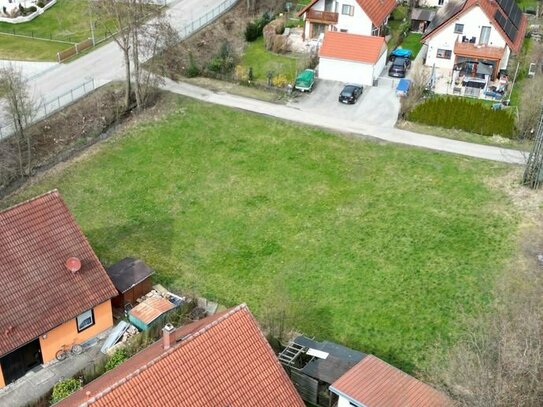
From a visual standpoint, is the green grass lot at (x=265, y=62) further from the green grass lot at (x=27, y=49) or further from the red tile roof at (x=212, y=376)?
the red tile roof at (x=212, y=376)

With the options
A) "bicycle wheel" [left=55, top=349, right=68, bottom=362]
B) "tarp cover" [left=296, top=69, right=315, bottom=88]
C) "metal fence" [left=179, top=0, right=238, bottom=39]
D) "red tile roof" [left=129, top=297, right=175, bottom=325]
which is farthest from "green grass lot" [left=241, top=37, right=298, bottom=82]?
"bicycle wheel" [left=55, top=349, right=68, bottom=362]

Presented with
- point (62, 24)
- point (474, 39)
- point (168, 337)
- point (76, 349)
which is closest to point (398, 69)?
point (474, 39)

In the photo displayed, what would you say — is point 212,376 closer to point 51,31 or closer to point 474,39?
point 474,39

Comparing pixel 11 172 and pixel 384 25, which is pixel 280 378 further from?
pixel 384 25

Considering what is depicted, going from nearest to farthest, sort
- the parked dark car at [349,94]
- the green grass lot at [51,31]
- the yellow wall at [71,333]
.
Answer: the yellow wall at [71,333]
the parked dark car at [349,94]
the green grass lot at [51,31]

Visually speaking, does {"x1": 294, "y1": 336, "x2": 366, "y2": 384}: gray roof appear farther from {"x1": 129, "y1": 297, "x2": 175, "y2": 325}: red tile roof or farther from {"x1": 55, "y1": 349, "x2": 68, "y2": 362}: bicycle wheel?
{"x1": 55, "y1": 349, "x2": 68, "y2": 362}: bicycle wheel

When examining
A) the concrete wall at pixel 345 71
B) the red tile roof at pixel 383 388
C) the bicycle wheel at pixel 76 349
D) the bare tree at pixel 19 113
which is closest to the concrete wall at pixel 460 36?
the concrete wall at pixel 345 71
